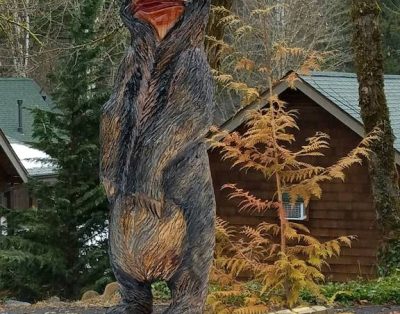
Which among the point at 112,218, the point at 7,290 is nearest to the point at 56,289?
the point at 7,290

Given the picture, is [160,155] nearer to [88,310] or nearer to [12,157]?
[88,310]

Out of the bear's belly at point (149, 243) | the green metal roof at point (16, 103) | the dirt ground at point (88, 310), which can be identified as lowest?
the dirt ground at point (88, 310)

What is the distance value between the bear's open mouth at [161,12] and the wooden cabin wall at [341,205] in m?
10.4

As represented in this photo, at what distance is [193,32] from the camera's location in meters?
4.50

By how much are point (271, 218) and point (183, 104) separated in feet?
37.2

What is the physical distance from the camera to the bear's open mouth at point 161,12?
439 cm

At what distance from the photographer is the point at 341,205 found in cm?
1484

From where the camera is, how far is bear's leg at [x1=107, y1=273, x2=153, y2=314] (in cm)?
458

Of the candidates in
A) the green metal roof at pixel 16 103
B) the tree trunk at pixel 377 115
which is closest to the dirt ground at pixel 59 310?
the tree trunk at pixel 377 115

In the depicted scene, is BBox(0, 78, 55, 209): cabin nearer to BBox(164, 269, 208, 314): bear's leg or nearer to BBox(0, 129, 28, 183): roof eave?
BBox(0, 129, 28, 183): roof eave

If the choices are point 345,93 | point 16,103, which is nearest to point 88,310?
point 345,93

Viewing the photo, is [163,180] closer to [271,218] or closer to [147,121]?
[147,121]

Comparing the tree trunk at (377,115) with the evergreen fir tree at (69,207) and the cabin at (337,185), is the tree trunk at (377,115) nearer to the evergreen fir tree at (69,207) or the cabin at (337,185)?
the cabin at (337,185)

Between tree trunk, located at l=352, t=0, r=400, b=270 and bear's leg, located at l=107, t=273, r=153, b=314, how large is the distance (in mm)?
7228
